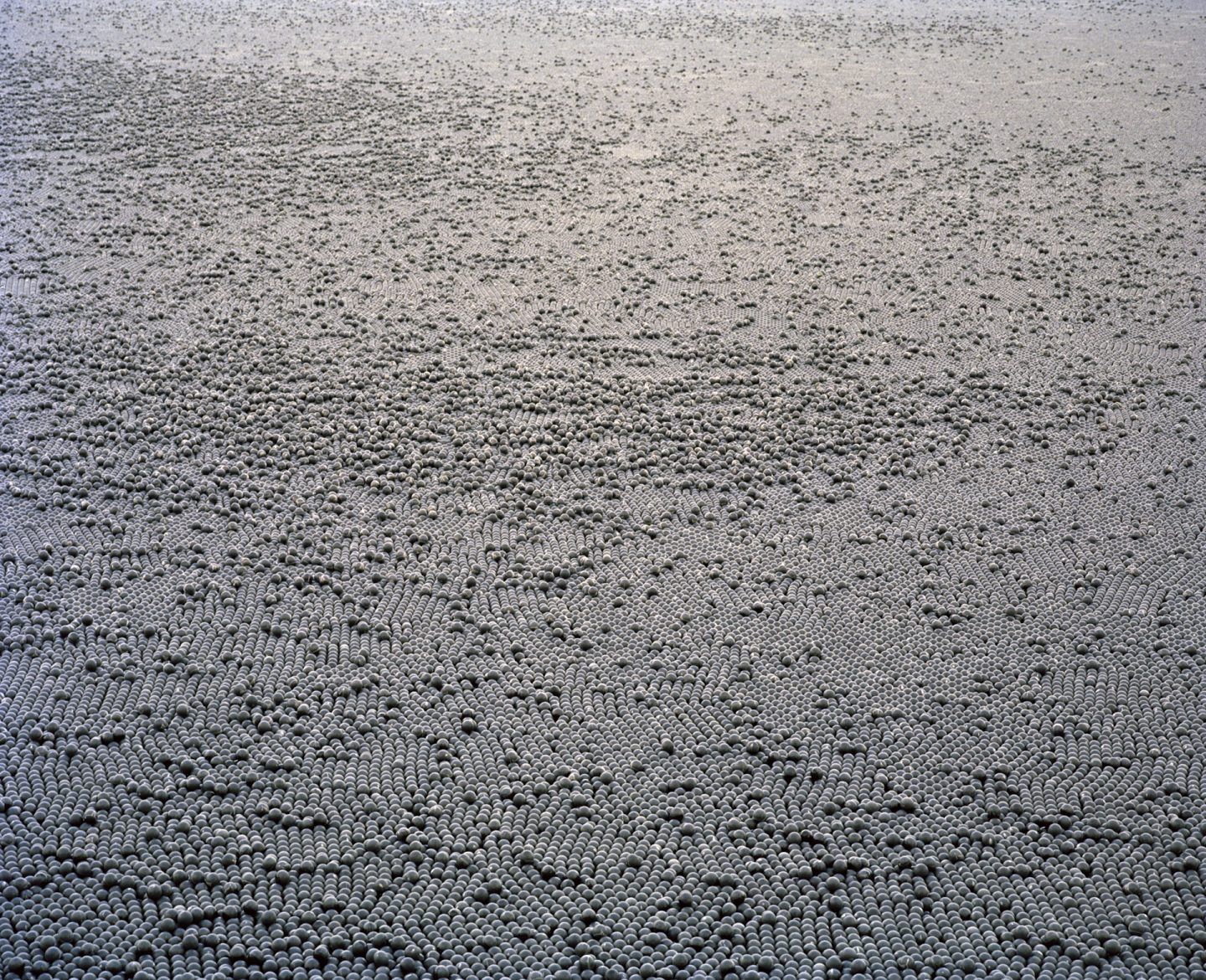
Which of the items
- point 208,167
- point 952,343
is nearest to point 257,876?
point 952,343

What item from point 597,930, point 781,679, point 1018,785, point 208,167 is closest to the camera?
point 597,930

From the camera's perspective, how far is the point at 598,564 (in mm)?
3104

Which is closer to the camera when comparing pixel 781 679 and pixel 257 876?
pixel 257 876

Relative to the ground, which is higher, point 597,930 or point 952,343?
point 952,343

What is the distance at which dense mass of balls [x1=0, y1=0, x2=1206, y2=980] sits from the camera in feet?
6.92

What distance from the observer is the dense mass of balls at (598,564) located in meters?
2.11

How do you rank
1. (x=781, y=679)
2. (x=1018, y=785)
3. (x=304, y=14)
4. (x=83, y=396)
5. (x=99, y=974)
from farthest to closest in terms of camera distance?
(x=304, y=14) < (x=83, y=396) < (x=781, y=679) < (x=1018, y=785) < (x=99, y=974)

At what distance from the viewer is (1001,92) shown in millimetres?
8008

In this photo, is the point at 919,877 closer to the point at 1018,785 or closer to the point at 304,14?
the point at 1018,785

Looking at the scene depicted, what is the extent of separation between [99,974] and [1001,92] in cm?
796

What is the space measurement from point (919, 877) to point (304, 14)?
34.8ft

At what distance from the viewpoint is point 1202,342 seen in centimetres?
434

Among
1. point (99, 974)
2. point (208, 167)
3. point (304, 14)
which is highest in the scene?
point (304, 14)

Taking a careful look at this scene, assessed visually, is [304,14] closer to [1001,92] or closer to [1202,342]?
[1001,92]
